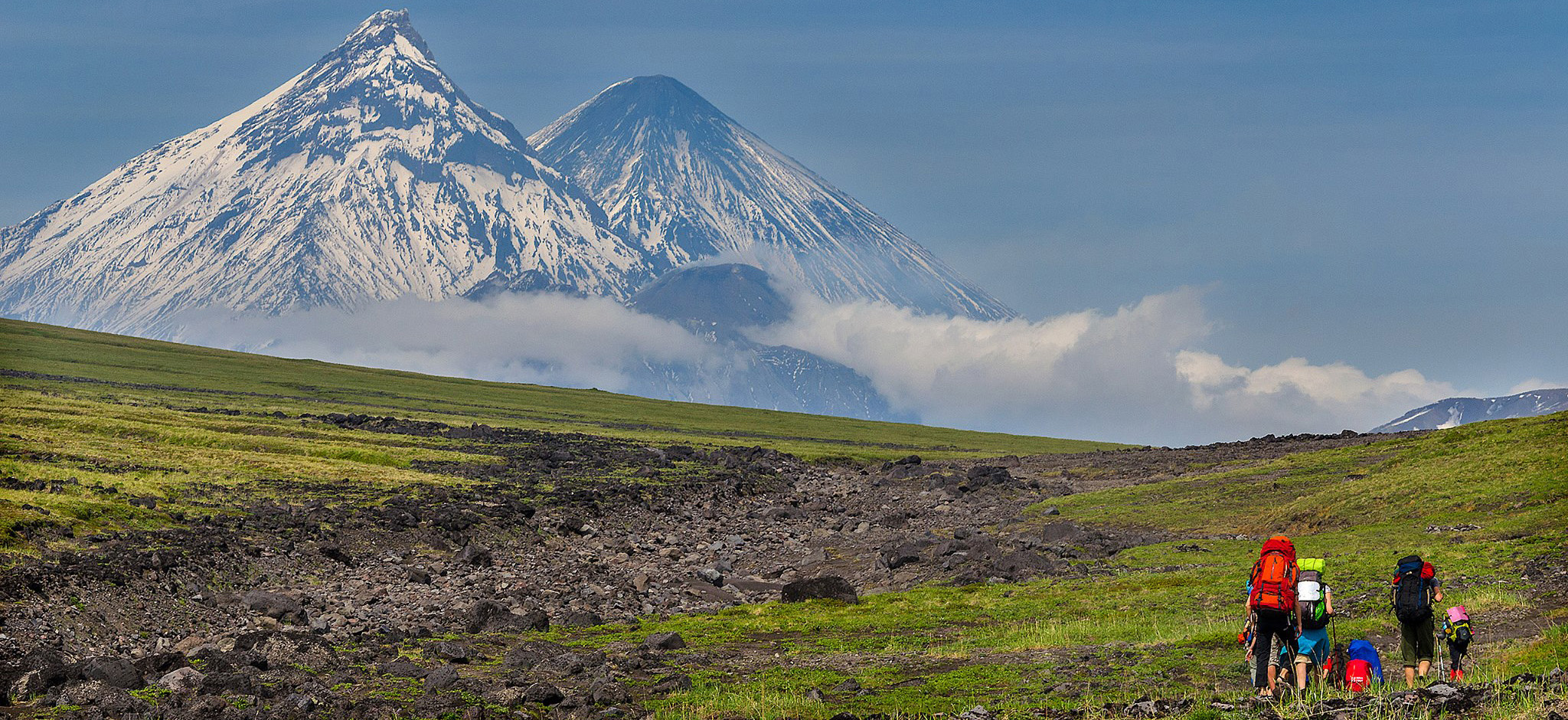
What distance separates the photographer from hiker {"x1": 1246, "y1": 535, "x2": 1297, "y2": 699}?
18656 mm

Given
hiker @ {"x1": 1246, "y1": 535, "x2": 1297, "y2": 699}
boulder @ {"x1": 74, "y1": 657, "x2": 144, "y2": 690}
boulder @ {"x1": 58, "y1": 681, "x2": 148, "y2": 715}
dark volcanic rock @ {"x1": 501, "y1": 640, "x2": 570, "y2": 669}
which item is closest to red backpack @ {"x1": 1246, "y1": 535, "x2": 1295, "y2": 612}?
hiker @ {"x1": 1246, "y1": 535, "x2": 1297, "y2": 699}

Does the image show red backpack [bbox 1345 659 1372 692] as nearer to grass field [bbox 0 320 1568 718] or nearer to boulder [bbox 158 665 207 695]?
grass field [bbox 0 320 1568 718]

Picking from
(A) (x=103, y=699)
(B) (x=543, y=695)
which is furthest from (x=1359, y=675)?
(A) (x=103, y=699)

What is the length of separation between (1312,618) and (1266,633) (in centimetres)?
74

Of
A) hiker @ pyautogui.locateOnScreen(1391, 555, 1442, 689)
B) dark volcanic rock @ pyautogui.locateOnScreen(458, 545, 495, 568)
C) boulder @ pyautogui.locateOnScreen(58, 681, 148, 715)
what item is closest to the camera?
hiker @ pyautogui.locateOnScreen(1391, 555, 1442, 689)

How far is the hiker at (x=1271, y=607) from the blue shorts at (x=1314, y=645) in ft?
0.56

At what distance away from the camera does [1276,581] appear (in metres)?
18.8

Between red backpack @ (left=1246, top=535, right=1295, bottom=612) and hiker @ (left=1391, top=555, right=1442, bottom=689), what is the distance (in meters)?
2.35

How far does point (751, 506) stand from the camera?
235 feet

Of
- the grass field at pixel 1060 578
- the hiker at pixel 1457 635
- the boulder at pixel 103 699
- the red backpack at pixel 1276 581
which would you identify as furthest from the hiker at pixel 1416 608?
the boulder at pixel 103 699

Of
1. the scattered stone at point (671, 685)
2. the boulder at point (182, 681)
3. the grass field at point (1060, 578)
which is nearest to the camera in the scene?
the boulder at point (182, 681)

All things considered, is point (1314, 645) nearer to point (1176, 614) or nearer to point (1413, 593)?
point (1413, 593)

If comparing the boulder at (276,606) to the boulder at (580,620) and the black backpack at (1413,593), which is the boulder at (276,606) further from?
the black backpack at (1413,593)

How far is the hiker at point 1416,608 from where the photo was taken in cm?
1931
